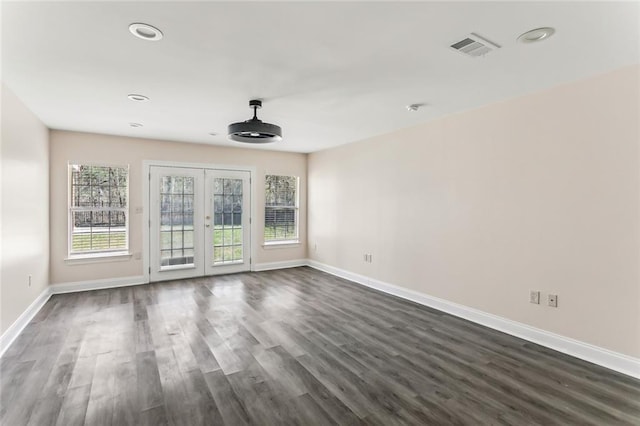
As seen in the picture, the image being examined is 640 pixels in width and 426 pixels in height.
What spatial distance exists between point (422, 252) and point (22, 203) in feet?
16.0

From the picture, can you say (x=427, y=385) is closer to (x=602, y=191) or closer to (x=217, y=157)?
(x=602, y=191)

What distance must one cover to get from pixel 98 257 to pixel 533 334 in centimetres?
608

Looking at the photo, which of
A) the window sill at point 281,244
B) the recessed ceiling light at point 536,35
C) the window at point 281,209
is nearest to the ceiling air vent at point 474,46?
the recessed ceiling light at point 536,35

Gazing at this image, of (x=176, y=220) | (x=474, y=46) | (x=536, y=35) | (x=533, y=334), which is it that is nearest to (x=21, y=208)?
(x=176, y=220)

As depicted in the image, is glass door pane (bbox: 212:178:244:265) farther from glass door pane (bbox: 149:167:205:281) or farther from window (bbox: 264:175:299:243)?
window (bbox: 264:175:299:243)

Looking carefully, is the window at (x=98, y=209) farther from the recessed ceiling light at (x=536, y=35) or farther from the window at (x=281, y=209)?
the recessed ceiling light at (x=536, y=35)

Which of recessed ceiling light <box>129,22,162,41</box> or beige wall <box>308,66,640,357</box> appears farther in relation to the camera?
beige wall <box>308,66,640,357</box>

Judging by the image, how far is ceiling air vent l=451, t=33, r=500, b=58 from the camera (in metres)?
2.20

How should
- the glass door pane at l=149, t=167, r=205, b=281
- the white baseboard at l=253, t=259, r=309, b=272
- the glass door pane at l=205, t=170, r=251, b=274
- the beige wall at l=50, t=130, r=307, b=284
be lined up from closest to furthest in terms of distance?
1. the beige wall at l=50, t=130, r=307, b=284
2. the glass door pane at l=149, t=167, r=205, b=281
3. the glass door pane at l=205, t=170, r=251, b=274
4. the white baseboard at l=253, t=259, r=309, b=272

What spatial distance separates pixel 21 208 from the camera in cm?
357

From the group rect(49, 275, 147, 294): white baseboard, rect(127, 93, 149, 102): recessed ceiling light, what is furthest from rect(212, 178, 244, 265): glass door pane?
rect(127, 93, 149, 102): recessed ceiling light

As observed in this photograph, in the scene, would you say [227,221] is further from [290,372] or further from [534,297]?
[534,297]

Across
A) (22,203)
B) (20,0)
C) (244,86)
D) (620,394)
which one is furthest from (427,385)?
(22,203)

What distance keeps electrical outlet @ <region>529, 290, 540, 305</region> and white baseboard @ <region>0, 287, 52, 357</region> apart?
505 cm
